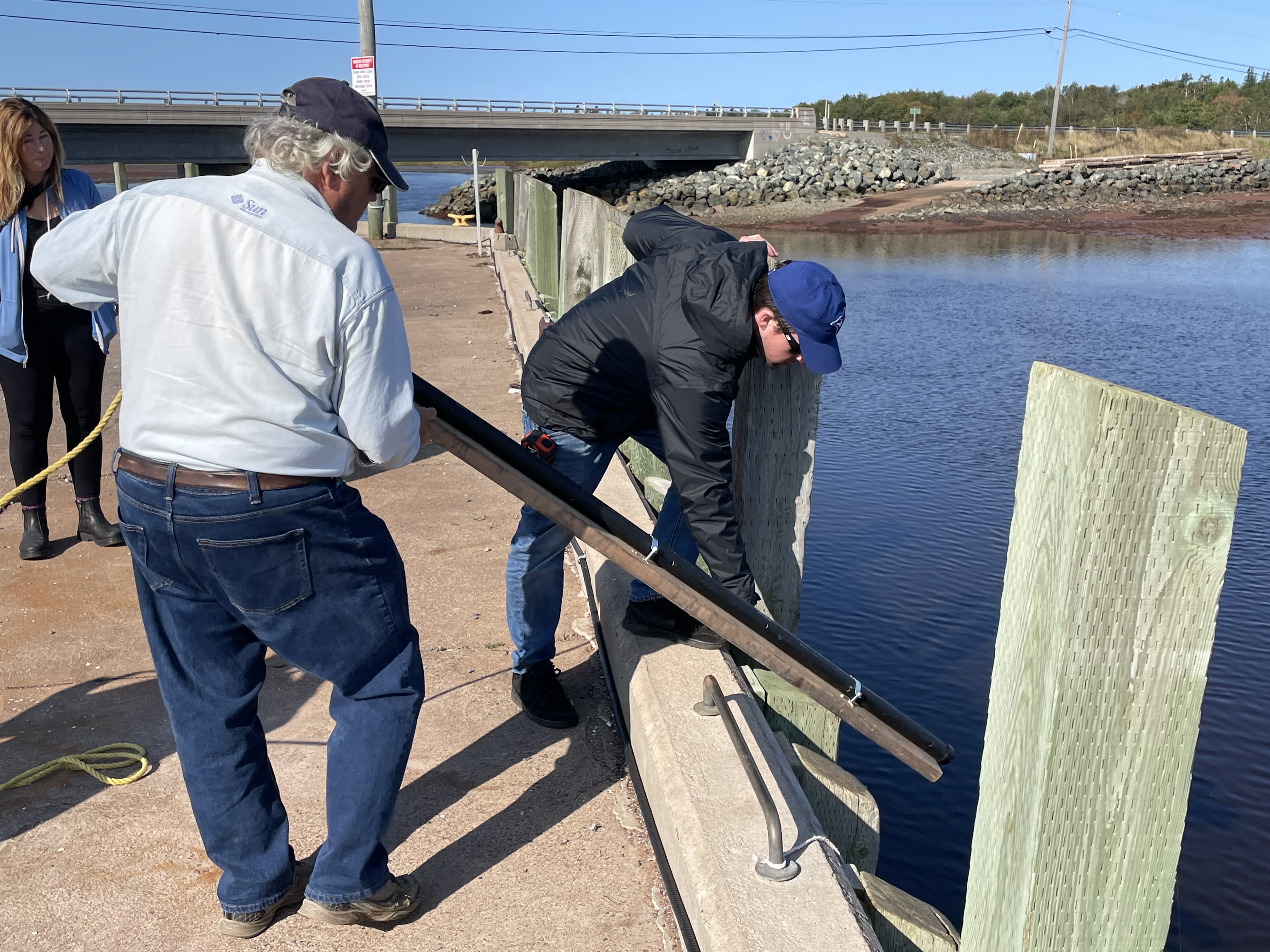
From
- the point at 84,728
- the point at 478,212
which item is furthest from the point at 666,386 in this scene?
the point at 478,212

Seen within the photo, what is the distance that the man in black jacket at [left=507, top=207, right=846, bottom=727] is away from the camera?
9.90 ft

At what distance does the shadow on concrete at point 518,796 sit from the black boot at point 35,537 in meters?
2.64

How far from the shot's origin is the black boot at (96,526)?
197 inches

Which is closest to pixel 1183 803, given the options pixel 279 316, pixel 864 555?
pixel 279 316

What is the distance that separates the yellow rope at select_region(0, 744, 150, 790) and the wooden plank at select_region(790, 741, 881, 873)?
6.59ft

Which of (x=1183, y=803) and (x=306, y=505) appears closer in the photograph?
(x=1183, y=803)

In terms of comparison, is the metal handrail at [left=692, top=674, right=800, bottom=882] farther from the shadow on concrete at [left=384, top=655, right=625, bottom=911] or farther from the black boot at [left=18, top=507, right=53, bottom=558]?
the black boot at [left=18, top=507, right=53, bottom=558]

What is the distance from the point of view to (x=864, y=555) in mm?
6980

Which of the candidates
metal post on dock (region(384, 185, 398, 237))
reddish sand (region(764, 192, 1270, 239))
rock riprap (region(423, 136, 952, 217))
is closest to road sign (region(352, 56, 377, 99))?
metal post on dock (region(384, 185, 398, 237))

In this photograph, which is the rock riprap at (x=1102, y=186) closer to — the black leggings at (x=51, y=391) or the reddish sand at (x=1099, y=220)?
the reddish sand at (x=1099, y=220)

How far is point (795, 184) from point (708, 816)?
43.6m

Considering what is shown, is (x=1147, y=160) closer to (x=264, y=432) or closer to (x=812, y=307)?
(x=812, y=307)

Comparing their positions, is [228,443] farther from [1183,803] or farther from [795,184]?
[795,184]

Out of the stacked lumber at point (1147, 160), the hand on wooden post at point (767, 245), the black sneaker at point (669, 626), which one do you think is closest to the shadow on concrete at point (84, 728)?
the black sneaker at point (669, 626)
